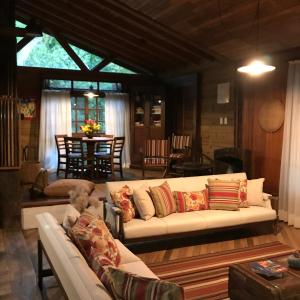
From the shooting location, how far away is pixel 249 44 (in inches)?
214

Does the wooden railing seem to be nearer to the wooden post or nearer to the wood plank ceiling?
the wooden post

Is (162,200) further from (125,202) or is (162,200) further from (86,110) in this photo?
(86,110)

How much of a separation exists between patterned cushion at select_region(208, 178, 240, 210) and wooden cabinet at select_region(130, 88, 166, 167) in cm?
418

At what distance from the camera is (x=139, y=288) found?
1.56 metres

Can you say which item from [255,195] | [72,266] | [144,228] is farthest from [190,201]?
[72,266]

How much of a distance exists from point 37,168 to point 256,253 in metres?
3.95

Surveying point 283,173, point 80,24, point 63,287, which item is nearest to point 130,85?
point 80,24

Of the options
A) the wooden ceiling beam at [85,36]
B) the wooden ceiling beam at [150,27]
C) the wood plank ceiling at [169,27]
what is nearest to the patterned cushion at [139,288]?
the wood plank ceiling at [169,27]

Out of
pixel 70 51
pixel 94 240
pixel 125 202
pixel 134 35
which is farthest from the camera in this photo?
pixel 70 51

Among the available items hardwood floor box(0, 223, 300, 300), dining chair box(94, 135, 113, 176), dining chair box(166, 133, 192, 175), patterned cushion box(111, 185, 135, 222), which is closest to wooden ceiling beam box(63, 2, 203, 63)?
dining chair box(166, 133, 192, 175)

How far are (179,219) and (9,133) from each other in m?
2.61

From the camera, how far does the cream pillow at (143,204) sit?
394 centimetres

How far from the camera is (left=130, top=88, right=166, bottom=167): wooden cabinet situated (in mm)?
8727

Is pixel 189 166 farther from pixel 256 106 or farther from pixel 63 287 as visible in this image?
pixel 63 287
